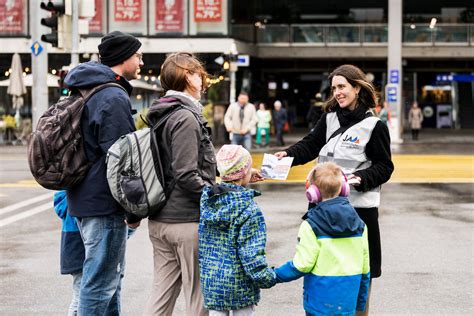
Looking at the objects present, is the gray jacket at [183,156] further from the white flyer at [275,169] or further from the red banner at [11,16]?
the red banner at [11,16]

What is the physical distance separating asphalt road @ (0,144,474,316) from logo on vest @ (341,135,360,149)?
1.94 meters

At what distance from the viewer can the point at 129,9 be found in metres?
38.2

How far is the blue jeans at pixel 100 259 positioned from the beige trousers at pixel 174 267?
23cm

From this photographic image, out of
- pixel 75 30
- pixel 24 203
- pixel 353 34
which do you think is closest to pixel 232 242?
A: pixel 24 203

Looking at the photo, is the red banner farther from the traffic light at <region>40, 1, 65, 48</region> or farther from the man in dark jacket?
the man in dark jacket

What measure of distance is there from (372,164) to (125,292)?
3.10 meters

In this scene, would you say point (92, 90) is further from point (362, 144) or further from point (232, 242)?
point (362, 144)

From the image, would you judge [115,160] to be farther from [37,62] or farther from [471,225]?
[37,62]

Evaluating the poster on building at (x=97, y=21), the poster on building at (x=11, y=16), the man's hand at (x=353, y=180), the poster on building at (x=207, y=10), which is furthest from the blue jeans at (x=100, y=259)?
the poster on building at (x=11, y=16)

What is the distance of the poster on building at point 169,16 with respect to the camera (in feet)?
125

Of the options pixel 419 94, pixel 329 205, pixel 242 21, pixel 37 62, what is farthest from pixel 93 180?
pixel 419 94

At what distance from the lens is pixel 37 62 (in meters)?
21.4

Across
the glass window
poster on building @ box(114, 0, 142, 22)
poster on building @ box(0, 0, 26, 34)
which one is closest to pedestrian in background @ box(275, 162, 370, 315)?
poster on building @ box(114, 0, 142, 22)

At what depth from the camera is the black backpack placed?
17.2ft
